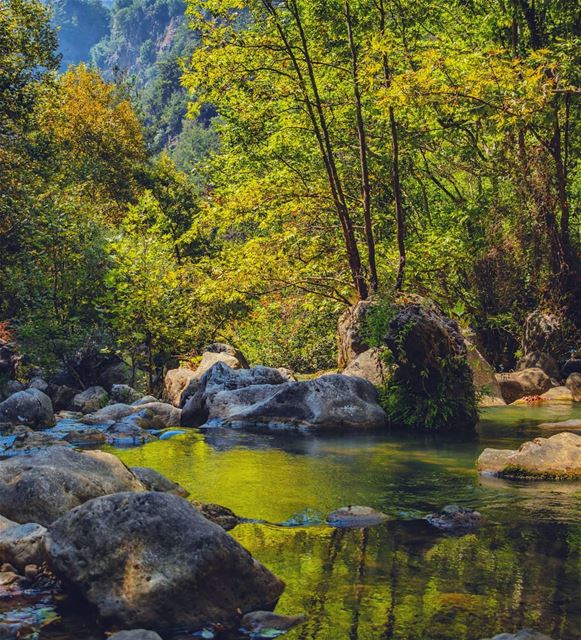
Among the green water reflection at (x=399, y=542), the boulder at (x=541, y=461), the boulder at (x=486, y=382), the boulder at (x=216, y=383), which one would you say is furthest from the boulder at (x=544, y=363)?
the boulder at (x=541, y=461)

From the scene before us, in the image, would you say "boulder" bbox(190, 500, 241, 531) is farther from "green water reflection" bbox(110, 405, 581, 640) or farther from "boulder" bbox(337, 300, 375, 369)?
"boulder" bbox(337, 300, 375, 369)

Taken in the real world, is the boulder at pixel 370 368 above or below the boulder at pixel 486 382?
above

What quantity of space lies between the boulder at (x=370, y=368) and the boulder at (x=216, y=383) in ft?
5.97

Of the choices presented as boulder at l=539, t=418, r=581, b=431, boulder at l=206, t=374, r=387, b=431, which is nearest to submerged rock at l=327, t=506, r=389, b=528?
boulder at l=206, t=374, r=387, b=431

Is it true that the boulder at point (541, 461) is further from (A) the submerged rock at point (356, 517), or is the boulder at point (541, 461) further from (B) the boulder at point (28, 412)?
(B) the boulder at point (28, 412)

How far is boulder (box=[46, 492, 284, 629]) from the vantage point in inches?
208

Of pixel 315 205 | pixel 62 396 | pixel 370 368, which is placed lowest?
pixel 62 396

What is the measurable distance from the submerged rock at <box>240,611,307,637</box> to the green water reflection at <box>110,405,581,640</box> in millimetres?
99

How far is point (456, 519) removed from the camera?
7.79 metres

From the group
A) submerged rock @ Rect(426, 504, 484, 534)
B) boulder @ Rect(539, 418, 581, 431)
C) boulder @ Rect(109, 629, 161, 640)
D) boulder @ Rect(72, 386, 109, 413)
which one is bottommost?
submerged rock @ Rect(426, 504, 484, 534)

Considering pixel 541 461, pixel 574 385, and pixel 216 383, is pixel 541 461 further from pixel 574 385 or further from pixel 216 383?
pixel 574 385

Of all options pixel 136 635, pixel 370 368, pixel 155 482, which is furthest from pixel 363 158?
pixel 136 635

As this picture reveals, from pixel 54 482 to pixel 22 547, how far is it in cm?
132

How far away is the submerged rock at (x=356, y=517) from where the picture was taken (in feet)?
25.9
